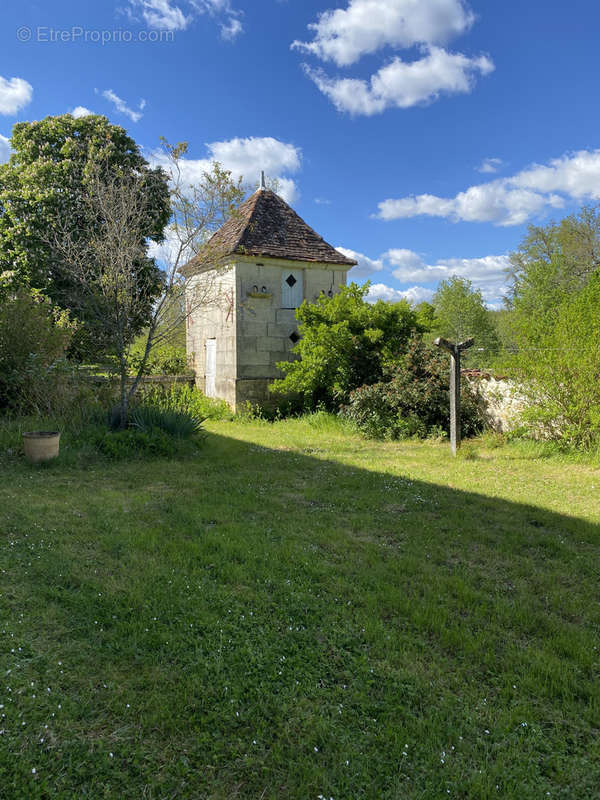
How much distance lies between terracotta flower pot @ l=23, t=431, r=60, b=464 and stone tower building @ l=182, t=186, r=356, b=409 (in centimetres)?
645

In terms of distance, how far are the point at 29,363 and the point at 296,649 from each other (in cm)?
778

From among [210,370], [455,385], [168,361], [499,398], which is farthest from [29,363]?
[499,398]

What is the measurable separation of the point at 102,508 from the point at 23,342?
5196 millimetres

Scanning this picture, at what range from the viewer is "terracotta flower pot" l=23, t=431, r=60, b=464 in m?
6.99

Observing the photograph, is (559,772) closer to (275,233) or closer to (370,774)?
(370,774)

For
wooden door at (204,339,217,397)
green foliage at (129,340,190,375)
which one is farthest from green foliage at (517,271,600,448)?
green foliage at (129,340,190,375)

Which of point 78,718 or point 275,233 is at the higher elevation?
point 275,233

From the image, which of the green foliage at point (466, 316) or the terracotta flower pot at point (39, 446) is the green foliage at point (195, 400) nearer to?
the terracotta flower pot at point (39, 446)

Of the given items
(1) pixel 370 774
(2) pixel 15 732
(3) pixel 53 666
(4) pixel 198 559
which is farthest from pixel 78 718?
(4) pixel 198 559

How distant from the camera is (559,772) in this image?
203 cm

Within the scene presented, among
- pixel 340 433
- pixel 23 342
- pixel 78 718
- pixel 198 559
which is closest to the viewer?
pixel 78 718

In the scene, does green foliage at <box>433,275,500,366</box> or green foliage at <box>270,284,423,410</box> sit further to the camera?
green foliage at <box>433,275,500,366</box>

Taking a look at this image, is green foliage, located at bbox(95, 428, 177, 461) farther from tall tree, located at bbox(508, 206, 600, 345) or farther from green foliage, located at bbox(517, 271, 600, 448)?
tall tree, located at bbox(508, 206, 600, 345)

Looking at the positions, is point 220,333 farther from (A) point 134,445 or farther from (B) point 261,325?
(A) point 134,445
